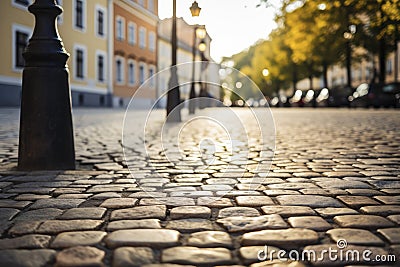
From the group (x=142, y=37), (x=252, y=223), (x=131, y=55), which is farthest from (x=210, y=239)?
(x=142, y=37)

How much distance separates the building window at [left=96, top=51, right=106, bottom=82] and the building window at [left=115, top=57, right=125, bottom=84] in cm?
325

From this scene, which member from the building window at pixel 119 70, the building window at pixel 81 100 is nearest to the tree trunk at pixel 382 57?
the building window at pixel 81 100

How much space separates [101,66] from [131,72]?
23.1 feet

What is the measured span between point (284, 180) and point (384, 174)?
1.00 meters

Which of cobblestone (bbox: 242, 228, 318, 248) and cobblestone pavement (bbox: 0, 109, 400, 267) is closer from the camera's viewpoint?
cobblestone pavement (bbox: 0, 109, 400, 267)

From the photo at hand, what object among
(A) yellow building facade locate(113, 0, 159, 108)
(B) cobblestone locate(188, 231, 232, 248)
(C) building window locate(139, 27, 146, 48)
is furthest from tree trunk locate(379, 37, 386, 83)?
(B) cobblestone locate(188, 231, 232, 248)

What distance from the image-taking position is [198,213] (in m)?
3.00

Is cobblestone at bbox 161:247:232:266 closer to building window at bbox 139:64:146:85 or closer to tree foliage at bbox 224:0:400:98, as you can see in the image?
tree foliage at bbox 224:0:400:98

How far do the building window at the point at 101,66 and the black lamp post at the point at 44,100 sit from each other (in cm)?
2926

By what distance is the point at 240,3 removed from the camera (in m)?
7.57

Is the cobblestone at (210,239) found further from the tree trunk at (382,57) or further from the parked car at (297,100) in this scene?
the parked car at (297,100)

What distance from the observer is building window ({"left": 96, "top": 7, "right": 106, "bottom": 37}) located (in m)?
33.2

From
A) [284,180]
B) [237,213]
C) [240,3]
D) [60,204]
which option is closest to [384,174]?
[284,180]

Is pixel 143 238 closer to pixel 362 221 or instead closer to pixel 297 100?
pixel 362 221
